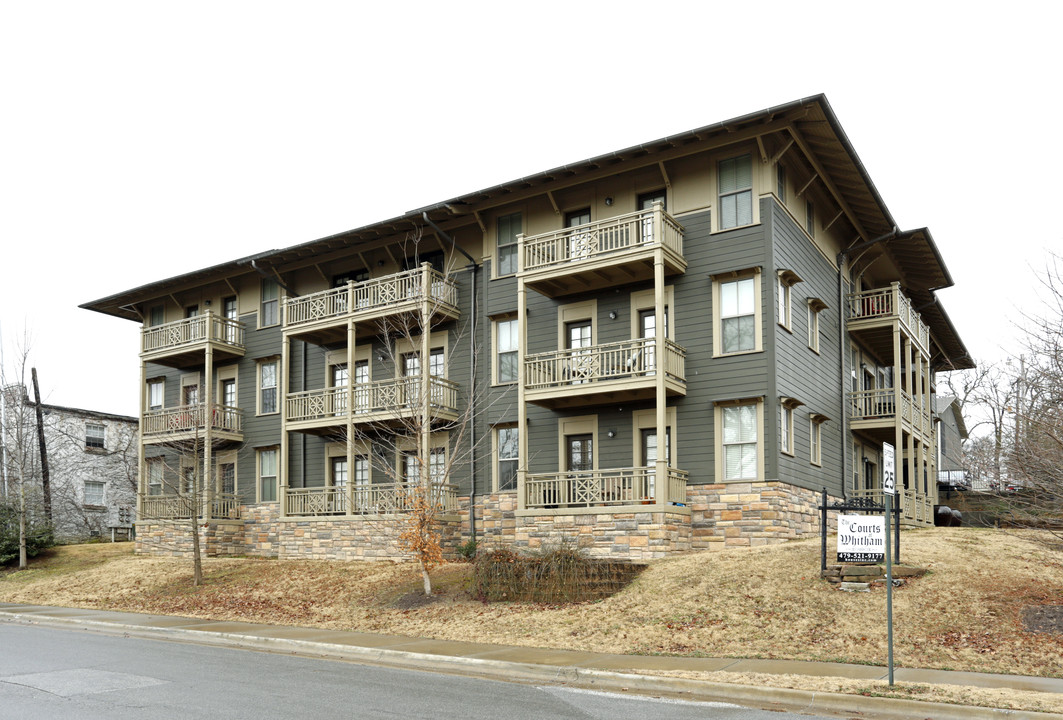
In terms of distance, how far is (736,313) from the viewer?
74.0 feet

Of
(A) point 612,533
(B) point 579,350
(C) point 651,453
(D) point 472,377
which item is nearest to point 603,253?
(B) point 579,350

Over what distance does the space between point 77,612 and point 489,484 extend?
10610mm

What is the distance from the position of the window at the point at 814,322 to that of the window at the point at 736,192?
12.4 feet

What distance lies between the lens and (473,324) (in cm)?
2691

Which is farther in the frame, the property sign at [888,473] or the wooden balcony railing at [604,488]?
the wooden balcony railing at [604,488]

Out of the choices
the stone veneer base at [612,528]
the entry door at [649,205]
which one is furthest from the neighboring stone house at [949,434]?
the entry door at [649,205]

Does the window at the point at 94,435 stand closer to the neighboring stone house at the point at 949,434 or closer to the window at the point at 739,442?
the window at the point at 739,442

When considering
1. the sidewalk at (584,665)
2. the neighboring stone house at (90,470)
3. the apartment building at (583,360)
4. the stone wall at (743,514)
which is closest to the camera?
the sidewalk at (584,665)

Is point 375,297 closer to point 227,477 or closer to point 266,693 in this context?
point 227,477

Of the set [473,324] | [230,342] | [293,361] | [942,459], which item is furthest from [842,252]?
[942,459]

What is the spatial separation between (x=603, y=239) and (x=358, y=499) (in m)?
11.0

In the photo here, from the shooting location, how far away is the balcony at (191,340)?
105 feet

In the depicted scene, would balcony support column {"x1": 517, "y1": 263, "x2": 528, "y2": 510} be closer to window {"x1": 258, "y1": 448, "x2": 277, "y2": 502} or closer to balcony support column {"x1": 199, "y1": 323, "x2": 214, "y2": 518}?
balcony support column {"x1": 199, "y1": 323, "x2": 214, "y2": 518}

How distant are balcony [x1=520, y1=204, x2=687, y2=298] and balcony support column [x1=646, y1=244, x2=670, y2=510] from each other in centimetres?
21
